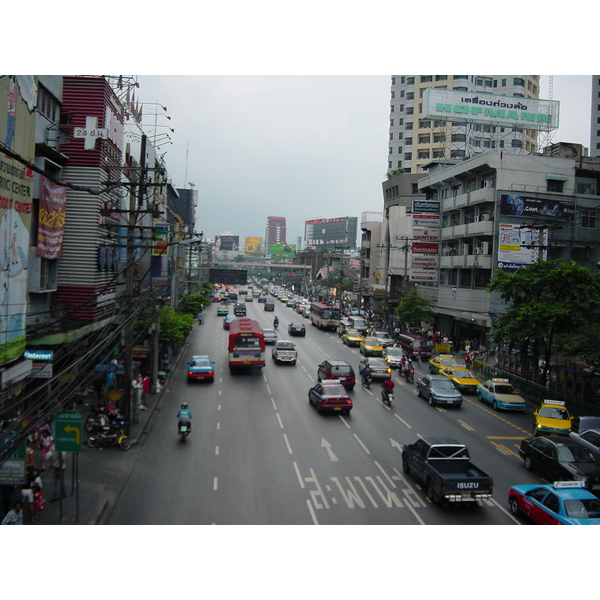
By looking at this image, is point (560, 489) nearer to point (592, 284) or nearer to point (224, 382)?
point (592, 284)

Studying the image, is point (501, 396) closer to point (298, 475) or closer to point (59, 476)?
point (298, 475)

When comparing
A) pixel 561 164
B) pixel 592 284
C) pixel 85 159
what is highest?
pixel 561 164

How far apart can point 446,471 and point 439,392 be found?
12863 mm

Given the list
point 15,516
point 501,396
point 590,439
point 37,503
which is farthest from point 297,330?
point 15,516

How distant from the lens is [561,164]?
159ft

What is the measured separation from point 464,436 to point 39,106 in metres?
21.2

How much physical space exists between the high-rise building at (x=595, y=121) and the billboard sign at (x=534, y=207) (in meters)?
61.7

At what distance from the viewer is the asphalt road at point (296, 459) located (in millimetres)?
14713

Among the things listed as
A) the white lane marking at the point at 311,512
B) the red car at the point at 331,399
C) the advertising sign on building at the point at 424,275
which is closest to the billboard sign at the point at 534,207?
the advertising sign on building at the point at 424,275

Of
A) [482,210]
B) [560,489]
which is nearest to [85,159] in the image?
[560,489]

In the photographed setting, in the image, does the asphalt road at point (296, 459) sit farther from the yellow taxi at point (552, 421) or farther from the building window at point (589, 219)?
the building window at point (589, 219)

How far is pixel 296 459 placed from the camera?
19297 millimetres

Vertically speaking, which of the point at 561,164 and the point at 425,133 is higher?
the point at 425,133

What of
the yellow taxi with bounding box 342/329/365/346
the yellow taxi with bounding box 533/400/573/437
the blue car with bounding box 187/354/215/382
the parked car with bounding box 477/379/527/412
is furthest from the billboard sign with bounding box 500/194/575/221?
the blue car with bounding box 187/354/215/382
